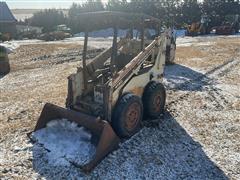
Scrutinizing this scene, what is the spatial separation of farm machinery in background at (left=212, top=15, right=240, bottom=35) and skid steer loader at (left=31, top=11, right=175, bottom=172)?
73.0 ft

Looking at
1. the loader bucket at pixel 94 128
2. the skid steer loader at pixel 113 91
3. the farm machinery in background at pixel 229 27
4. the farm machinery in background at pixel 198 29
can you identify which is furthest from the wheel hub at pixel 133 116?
the farm machinery in background at pixel 229 27

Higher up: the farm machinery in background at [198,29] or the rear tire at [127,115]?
the rear tire at [127,115]

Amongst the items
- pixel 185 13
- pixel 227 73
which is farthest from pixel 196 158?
pixel 185 13

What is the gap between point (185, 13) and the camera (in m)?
38.7

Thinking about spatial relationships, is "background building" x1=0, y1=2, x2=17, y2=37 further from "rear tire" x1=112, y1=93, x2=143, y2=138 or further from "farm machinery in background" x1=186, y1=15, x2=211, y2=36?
"rear tire" x1=112, y1=93, x2=143, y2=138

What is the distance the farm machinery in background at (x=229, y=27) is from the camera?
28177 mm

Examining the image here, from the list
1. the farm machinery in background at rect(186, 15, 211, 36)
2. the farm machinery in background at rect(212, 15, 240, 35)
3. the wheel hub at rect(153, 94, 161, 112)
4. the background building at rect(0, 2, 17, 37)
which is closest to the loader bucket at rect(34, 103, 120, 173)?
the wheel hub at rect(153, 94, 161, 112)

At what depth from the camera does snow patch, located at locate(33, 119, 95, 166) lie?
5.70 meters

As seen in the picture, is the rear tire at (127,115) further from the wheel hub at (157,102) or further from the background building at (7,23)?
the background building at (7,23)

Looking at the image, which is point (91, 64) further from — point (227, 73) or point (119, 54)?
point (227, 73)

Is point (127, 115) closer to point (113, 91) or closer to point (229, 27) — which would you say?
point (113, 91)

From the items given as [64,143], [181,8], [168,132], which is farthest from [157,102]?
[181,8]

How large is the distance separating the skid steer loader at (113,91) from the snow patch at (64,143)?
0.49ft

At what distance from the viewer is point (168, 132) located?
22.8 ft
